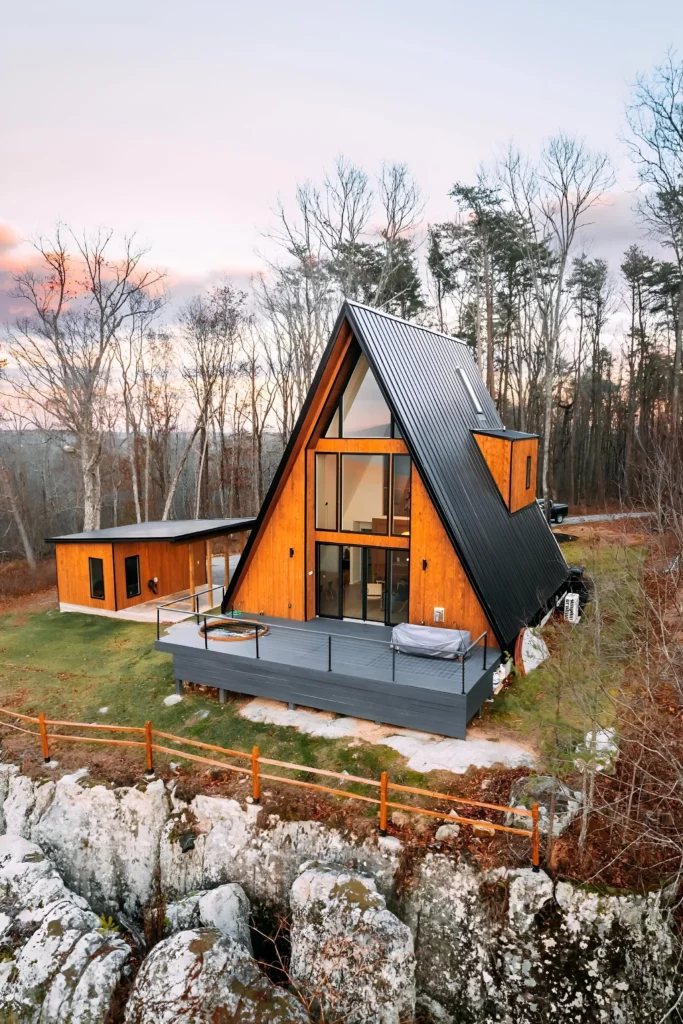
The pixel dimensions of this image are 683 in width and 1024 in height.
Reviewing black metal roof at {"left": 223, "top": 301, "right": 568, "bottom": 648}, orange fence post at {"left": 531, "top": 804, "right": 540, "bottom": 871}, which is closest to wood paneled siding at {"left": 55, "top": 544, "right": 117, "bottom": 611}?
black metal roof at {"left": 223, "top": 301, "right": 568, "bottom": 648}

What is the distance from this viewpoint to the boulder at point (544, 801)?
6.54m

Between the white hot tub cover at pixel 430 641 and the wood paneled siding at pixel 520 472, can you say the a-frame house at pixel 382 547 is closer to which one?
Answer: the wood paneled siding at pixel 520 472

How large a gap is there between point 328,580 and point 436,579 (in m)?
2.54

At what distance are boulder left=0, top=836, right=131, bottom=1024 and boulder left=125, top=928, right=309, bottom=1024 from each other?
54 centimetres

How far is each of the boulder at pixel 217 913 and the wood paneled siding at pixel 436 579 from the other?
17.2ft

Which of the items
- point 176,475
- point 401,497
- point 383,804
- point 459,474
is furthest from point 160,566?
point 383,804

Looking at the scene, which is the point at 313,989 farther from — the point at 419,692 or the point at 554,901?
the point at 419,692

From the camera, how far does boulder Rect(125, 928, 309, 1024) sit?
5.81 metres

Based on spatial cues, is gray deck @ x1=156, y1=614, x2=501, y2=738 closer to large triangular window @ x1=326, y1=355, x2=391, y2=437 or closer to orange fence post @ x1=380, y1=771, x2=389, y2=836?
orange fence post @ x1=380, y1=771, x2=389, y2=836

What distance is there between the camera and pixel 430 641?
374 inches

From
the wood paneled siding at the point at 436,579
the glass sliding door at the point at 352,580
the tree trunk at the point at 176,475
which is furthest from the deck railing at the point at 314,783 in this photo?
the tree trunk at the point at 176,475

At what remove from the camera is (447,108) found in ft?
49.0

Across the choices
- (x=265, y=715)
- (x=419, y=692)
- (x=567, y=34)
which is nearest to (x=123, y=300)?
(x=567, y=34)

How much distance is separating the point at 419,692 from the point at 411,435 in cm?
431
